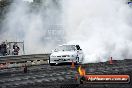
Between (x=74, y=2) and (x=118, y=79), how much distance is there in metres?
24.8

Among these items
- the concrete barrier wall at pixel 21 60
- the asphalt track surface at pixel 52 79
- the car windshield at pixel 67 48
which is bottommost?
the asphalt track surface at pixel 52 79

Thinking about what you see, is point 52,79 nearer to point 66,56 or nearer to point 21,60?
point 66,56

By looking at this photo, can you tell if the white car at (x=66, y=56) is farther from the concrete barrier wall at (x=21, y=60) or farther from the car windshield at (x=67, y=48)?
the concrete barrier wall at (x=21, y=60)

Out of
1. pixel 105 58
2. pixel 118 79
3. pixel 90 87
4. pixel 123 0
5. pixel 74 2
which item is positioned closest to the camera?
pixel 118 79

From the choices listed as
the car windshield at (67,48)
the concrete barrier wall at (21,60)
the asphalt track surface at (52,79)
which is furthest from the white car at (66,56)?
the asphalt track surface at (52,79)

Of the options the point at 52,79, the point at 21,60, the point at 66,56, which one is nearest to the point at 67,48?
the point at 66,56

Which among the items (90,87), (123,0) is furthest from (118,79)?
(123,0)

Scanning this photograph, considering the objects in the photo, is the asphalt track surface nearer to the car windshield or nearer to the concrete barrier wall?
the car windshield

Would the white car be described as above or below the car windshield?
below

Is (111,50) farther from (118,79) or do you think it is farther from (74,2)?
(118,79)

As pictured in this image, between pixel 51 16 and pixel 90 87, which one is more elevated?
pixel 51 16

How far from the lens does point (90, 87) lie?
10766mm

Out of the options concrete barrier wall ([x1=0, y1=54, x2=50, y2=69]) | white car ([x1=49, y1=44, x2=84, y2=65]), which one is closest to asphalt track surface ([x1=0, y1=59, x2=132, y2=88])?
white car ([x1=49, y1=44, x2=84, y2=65])

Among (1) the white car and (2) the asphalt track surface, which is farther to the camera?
(1) the white car
